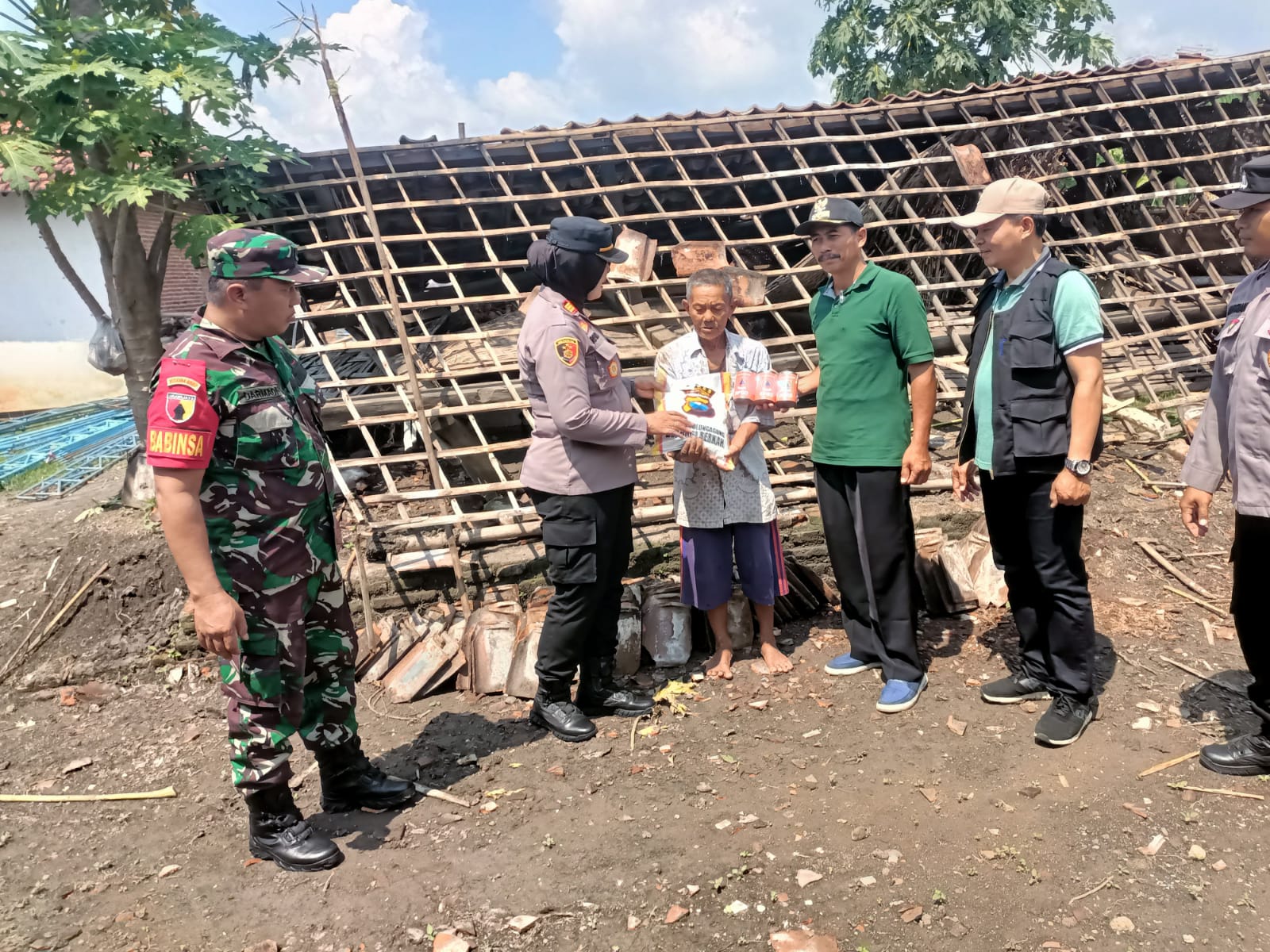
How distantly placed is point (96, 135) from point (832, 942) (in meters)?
5.01

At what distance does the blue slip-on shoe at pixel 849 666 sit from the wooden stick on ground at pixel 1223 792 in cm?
123

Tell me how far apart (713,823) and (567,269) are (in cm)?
207

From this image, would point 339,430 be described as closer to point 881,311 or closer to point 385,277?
point 385,277

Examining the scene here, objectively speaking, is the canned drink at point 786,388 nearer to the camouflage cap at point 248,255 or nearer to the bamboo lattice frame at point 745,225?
the bamboo lattice frame at point 745,225

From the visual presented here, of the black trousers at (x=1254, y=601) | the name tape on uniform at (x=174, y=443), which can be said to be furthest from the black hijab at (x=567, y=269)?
the black trousers at (x=1254, y=601)

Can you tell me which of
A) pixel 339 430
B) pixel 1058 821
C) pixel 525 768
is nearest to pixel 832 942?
pixel 1058 821

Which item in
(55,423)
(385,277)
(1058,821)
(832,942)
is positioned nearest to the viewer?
(832,942)

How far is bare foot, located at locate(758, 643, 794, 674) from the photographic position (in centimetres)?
371

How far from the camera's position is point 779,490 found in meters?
4.82

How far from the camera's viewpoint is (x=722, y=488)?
353 cm

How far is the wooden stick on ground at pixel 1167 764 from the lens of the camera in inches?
109

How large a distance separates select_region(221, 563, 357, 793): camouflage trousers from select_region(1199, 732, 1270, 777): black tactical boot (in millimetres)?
3091

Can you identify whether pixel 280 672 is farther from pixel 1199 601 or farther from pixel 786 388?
pixel 1199 601

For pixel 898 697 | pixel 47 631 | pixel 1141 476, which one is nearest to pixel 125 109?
pixel 47 631
